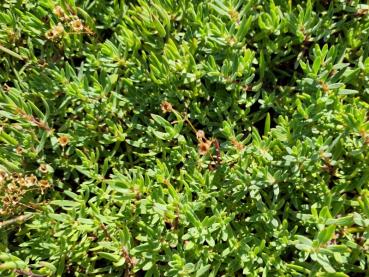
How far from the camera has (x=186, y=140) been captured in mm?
2711

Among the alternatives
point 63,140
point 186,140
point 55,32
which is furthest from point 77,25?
point 186,140

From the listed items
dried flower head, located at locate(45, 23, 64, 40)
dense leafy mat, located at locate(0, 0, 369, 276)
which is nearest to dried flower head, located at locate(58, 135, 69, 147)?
dense leafy mat, located at locate(0, 0, 369, 276)

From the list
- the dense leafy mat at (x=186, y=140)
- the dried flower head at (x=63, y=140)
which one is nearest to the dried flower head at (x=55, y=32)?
the dense leafy mat at (x=186, y=140)

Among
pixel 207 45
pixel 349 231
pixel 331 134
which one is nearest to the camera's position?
pixel 349 231

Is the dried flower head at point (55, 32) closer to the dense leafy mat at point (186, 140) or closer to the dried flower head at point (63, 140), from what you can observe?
the dense leafy mat at point (186, 140)

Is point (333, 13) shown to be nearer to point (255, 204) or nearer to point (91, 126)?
point (255, 204)

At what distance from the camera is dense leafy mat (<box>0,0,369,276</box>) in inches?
94.3

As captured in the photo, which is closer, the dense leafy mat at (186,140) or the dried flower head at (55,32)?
the dense leafy mat at (186,140)

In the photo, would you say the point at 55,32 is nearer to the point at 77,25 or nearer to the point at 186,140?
the point at 77,25

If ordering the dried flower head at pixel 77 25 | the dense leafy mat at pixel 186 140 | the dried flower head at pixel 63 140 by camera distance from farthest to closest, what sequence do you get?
the dried flower head at pixel 77 25, the dried flower head at pixel 63 140, the dense leafy mat at pixel 186 140

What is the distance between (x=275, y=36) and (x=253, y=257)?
1.20m

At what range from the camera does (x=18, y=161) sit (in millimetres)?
2752


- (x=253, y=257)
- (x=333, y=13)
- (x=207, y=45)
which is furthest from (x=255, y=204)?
(x=333, y=13)

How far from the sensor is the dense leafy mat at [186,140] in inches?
94.3
